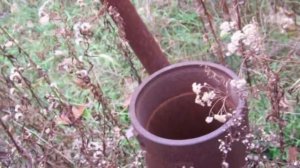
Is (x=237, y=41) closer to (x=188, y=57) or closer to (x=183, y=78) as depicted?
(x=183, y=78)

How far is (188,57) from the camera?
2.54 metres

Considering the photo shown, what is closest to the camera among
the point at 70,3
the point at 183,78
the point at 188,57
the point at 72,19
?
the point at 183,78

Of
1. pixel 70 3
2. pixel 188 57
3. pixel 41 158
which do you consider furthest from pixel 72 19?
pixel 41 158

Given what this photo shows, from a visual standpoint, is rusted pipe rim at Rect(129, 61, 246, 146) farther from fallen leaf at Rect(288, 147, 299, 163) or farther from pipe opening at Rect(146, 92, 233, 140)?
fallen leaf at Rect(288, 147, 299, 163)

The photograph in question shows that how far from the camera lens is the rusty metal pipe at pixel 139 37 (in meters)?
1.86

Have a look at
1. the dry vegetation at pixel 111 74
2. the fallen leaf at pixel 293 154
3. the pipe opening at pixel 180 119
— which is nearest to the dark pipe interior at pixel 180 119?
the pipe opening at pixel 180 119

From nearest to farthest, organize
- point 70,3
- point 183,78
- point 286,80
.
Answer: point 183,78 < point 286,80 < point 70,3

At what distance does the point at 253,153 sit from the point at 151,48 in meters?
0.53

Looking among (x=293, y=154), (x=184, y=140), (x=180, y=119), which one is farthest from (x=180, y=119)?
(x=293, y=154)

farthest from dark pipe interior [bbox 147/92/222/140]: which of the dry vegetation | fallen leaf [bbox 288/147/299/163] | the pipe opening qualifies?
fallen leaf [bbox 288/147/299/163]

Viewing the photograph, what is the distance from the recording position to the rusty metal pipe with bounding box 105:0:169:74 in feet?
6.09

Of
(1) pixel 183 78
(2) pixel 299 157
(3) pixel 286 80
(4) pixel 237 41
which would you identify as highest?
(4) pixel 237 41

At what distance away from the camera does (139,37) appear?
6.33ft

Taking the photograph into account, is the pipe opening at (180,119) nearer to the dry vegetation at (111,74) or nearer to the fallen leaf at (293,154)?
the dry vegetation at (111,74)
